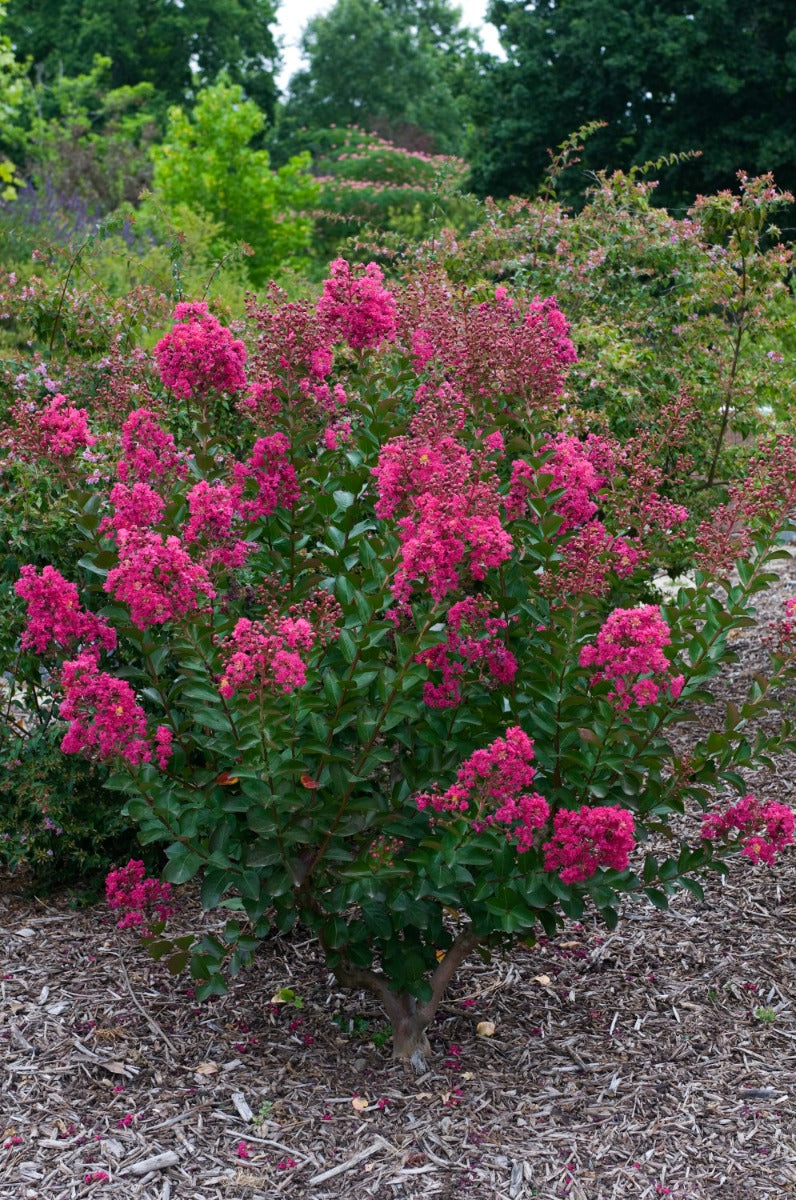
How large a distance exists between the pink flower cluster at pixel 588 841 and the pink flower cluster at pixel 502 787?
8 centimetres

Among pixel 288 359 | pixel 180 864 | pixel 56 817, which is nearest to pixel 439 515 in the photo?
pixel 288 359

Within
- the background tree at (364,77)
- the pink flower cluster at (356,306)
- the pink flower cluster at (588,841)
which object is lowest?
the pink flower cluster at (588,841)

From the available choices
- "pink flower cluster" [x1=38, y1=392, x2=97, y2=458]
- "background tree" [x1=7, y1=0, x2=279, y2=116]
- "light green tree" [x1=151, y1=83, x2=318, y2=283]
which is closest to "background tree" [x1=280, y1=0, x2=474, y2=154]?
"background tree" [x1=7, y1=0, x2=279, y2=116]

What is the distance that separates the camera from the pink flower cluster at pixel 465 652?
2.39 m

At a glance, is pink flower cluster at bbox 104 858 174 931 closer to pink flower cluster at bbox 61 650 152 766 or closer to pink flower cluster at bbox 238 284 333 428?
pink flower cluster at bbox 61 650 152 766

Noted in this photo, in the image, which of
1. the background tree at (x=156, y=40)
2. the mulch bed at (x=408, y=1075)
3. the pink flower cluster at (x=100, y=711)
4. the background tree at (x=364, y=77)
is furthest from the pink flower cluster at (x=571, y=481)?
the background tree at (x=364, y=77)

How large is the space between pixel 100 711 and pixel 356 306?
1.29 meters

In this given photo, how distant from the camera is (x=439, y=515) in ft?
6.98

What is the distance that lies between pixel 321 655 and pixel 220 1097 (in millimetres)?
1149

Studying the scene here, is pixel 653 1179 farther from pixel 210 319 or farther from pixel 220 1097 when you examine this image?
pixel 210 319

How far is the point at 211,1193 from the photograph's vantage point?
2.49 m

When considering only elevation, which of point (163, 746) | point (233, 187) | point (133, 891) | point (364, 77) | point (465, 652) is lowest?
point (133, 891)

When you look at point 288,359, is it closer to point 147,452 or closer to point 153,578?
point 147,452

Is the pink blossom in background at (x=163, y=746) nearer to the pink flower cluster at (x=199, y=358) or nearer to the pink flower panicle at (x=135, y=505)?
the pink flower panicle at (x=135, y=505)
